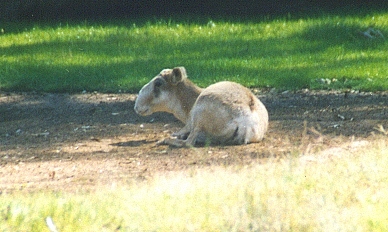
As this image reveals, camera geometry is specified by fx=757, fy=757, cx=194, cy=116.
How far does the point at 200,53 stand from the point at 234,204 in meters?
9.49

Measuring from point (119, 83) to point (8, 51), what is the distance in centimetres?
408

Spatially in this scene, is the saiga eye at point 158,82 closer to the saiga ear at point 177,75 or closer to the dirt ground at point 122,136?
the saiga ear at point 177,75

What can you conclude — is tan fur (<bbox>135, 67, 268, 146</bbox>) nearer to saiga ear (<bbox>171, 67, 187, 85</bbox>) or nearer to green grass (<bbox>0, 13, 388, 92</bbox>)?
saiga ear (<bbox>171, 67, 187, 85</bbox>)

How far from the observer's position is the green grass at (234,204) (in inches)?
193

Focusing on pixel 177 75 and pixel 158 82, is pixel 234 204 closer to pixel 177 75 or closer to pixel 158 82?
pixel 177 75

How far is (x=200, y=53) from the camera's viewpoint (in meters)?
14.5

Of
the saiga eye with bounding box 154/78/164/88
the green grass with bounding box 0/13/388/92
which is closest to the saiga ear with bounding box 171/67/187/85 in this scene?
the saiga eye with bounding box 154/78/164/88

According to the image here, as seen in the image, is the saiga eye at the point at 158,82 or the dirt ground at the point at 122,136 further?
the saiga eye at the point at 158,82

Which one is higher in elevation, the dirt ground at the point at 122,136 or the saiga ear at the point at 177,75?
the saiga ear at the point at 177,75

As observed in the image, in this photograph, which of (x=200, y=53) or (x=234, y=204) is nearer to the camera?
(x=234, y=204)

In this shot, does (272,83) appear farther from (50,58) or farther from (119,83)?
(50,58)

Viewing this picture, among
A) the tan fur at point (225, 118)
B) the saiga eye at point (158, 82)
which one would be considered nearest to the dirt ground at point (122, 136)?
the tan fur at point (225, 118)

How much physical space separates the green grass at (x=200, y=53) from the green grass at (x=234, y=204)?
609cm

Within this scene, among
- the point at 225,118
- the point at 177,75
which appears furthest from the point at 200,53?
the point at 225,118
